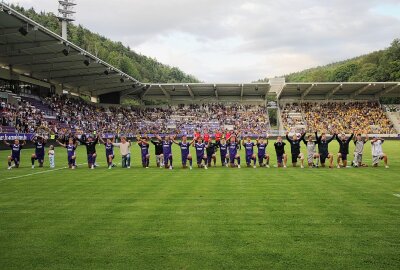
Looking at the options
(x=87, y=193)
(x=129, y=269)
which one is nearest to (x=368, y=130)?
(x=87, y=193)

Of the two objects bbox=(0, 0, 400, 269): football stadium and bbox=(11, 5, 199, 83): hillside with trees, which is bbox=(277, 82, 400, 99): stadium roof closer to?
bbox=(0, 0, 400, 269): football stadium

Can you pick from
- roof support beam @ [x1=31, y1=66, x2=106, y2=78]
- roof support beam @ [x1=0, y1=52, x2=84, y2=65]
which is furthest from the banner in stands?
roof support beam @ [x1=31, y1=66, x2=106, y2=78]

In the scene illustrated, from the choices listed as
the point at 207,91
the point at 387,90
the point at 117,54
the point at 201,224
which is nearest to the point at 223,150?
the point at 201,224

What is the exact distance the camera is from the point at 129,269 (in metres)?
5.19

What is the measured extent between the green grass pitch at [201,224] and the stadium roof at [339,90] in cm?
4806

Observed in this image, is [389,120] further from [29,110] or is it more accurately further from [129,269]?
[129,269]

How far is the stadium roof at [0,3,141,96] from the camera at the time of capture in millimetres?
28184

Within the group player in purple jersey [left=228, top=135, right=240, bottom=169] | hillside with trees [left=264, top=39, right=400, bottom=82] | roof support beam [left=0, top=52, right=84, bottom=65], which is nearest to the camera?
player in purple jersey [left=228, top=135, right=240, bottom=169]

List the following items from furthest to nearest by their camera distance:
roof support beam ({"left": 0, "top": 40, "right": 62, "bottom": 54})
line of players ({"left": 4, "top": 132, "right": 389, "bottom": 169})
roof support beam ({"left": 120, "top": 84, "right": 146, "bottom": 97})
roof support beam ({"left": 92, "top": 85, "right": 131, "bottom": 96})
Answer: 1. roof support beam ({"left": 120, "top": 84, "right": 146, "bottom": 97})
2. roof support beam ({"left": 92, "top": 85, "right": 131, "bottom": 96})
3. roof support beam ({"left": 0, "top": 40, "right": 62, "bottom": 54})
4. line of players ({"left": 4, "top": 132, "right": 389, "bottom": 169})

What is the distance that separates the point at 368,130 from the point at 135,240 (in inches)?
2298

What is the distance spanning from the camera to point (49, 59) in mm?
38656

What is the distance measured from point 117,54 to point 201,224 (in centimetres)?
13203

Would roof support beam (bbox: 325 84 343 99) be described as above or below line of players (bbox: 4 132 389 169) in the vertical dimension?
above

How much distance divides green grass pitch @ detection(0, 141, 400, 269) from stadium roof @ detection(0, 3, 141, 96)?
19023 mm
